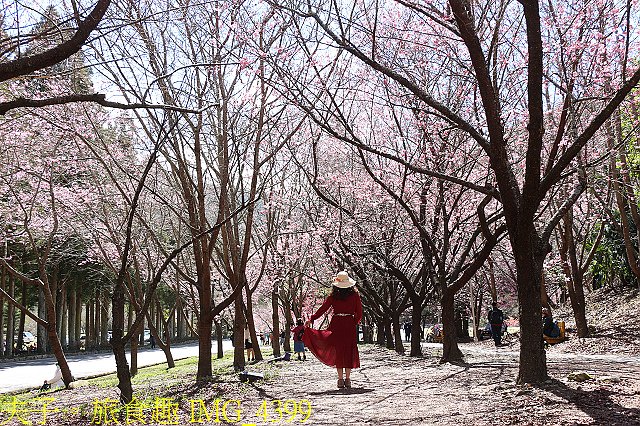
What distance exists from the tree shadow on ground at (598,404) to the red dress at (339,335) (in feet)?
9.21

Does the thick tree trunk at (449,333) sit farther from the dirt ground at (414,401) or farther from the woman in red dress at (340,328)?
the woman in red dress at (340,328)

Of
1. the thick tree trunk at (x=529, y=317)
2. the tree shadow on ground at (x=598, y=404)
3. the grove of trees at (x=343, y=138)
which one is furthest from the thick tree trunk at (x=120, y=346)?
the tree shadow on ground at (x=598, y=404)

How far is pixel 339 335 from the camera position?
8680 millimetres

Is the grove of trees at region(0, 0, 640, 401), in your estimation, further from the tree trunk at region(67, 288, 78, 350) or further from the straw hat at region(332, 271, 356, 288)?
the tree trunk at region(67, 288, 78, 350)

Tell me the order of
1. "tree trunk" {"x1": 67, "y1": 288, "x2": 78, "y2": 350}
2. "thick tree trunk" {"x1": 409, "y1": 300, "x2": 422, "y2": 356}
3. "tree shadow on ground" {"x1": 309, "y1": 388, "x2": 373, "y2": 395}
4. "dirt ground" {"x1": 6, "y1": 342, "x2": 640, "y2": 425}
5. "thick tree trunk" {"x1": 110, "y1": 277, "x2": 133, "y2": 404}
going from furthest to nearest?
"tree trunk" {"x1": 67, "y1": 288, "x2": 78, "y2": 350} < "thick tree trunk" {"x1": 409, "y1": 300, "x2": 422, "y2": 356} < "tree shadow on ground" {"x1": 309, "y1": 388, "x2": 373, "y2": 395} < "thick tree trunk" {"x1": 110, "y1": 277, "x2": 133, "y2": 404} < "dirt ground" {"x1": 6, "y1": 342, "x2": 640, "y2": 425}

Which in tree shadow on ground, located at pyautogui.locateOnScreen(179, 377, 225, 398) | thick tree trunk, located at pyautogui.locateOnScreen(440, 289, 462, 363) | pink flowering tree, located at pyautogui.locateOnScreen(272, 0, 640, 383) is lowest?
tree shadow on ground, located at pyautogui.locateOnScreen(179, 377, 225, 398)

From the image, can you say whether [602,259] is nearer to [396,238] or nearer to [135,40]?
[396,238]

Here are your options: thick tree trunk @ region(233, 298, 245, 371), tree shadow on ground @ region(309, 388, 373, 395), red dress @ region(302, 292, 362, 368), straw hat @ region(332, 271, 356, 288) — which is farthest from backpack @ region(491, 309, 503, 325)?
tree shadow on ground @ region(309, 388, 373, 395)

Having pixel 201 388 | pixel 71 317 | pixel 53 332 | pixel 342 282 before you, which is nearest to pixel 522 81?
pixel 342 282

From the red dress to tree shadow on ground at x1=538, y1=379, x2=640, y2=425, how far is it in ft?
9.21

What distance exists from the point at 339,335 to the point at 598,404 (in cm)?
388

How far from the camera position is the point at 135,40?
9805mm

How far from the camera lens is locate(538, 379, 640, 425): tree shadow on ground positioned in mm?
4848

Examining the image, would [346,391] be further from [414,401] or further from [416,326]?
[416,326]
